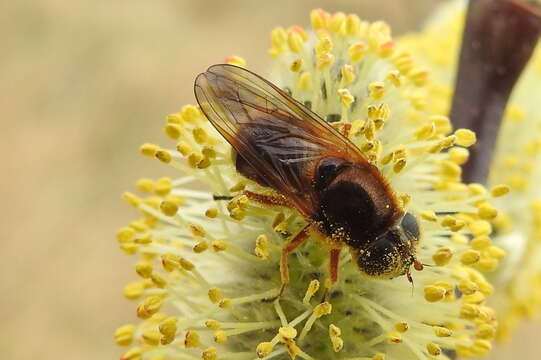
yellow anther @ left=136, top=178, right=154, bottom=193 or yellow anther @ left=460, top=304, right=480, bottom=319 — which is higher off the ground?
yellow anther @ left=136, top=178, right=154, bottom=193

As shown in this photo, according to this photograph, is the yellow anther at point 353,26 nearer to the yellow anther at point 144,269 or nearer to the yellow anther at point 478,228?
the yellow anther at point 478,228

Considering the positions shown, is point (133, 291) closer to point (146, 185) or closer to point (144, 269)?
point (144, 269)

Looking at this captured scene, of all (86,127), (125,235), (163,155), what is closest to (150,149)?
(163,155)

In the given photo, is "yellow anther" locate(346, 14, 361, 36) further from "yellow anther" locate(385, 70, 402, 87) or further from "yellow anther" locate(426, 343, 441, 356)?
"yellow anther" locate(426, 343, 441, 356)

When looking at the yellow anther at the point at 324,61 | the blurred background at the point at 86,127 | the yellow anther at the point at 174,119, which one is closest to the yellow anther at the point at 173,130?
the yellow anther at the point at 174,119

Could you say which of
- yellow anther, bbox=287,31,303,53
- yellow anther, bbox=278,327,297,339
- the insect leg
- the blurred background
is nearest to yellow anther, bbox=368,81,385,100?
yellow anther, bbox=287,31,303,53

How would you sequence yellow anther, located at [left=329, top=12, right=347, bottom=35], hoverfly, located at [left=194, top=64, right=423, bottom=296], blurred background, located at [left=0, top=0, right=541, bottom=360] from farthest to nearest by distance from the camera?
blurred background, located at [left=0, top=0, right=541, bottom=360], yellow anther, located at [left=329, top=12, right=347, bottom=35], hoverfly, located at [left=194, top=64, right=423, bottom=296]
